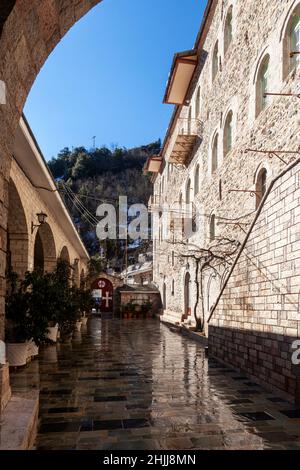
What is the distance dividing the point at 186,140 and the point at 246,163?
7327mm

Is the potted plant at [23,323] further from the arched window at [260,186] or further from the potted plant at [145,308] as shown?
the potted plant at [145,308]

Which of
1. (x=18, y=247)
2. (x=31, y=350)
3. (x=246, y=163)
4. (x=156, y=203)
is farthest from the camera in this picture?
(x=156, y=203)

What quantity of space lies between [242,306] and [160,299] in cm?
1869

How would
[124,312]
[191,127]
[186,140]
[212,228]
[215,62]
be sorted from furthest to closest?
[124,312], [191,127], [186,140], [215,62], [212,228]

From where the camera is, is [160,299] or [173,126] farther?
[160,299]

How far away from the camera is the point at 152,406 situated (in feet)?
16.9

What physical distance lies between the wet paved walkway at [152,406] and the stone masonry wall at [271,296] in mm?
340

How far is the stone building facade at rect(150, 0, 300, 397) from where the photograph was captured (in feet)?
20.9

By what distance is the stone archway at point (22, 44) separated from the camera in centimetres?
290

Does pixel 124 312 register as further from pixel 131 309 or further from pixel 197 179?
pixel 197 179

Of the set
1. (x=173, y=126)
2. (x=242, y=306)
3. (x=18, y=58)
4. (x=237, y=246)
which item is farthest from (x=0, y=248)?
(x=173, y=126)

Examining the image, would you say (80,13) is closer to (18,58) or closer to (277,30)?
(18,58)

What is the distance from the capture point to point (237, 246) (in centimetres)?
912

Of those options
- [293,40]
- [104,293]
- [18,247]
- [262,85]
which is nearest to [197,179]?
[262,85]
